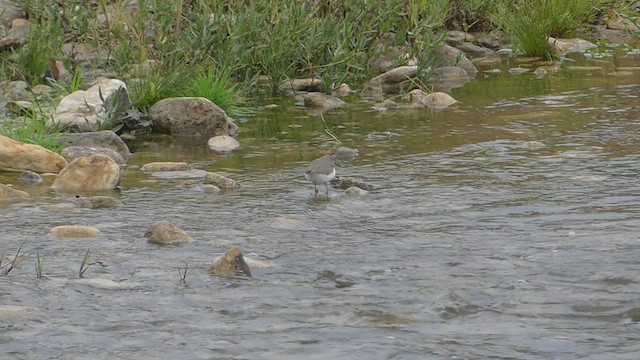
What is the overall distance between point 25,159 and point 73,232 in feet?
5.65

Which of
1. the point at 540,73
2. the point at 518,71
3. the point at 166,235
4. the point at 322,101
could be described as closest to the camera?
the point at 166,235

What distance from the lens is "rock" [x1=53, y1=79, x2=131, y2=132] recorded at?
314 inches

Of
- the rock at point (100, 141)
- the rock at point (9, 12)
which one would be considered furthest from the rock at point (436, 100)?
the rock at point (9, 12)

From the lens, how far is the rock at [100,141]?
7.57 meters

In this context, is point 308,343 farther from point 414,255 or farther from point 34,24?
point 34,24

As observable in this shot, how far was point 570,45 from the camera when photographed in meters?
12.9

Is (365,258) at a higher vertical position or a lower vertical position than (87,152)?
higher

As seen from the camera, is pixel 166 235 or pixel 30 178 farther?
pixel 30 178

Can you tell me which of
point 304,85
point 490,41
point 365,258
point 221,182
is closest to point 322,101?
point 304,85

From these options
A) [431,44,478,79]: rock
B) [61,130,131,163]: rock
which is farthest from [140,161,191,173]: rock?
[431,44,478,79]: rock

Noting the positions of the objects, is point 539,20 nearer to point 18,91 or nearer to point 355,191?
point 18,91

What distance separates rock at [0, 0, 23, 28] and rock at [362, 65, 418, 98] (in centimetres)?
408

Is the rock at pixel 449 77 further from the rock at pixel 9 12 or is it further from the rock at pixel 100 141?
the rock at pixel 9 12

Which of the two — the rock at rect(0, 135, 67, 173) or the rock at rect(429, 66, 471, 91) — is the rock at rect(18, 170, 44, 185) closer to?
the rock at rect(0, 135, 67, 173)
